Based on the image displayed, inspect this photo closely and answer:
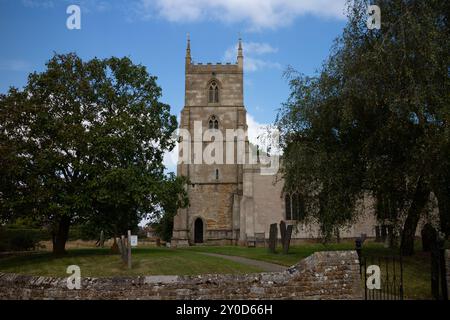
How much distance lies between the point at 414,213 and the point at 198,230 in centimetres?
2777

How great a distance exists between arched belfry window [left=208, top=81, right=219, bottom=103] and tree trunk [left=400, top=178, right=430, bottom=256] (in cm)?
2975

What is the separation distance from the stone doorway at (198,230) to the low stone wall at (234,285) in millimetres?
32108

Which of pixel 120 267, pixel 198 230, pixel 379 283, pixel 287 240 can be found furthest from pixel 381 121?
pixel 198 230

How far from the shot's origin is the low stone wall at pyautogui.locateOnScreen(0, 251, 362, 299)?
26.1ft

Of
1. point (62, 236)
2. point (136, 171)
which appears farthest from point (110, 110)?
point (62, 236)

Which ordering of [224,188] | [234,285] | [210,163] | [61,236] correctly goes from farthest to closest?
1. [210,163]
2. [224,188]
3. [61,236]
4. [234,285]

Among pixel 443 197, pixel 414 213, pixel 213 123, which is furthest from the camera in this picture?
pixel 213 123

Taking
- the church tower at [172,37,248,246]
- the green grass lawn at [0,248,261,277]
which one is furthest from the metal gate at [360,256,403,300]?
the church tower at [172,37,248,246]

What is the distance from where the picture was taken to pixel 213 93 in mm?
43656

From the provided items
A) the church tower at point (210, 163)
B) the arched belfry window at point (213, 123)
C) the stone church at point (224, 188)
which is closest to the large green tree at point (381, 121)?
the stone church at point (224, 188)

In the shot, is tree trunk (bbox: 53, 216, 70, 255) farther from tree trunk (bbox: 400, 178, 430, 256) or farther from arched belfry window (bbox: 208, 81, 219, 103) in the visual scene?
arched belfry window (bbox: 208, 81, 219, 103)

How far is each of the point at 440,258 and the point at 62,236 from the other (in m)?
18.8

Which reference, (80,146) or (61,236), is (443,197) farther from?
(61,236)
